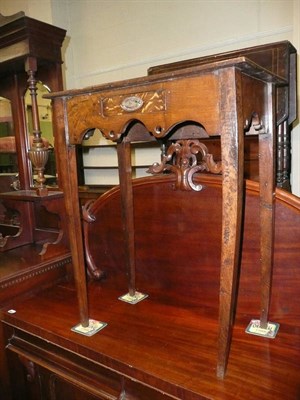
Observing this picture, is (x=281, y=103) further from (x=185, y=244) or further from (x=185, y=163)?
(x=185, y=244)

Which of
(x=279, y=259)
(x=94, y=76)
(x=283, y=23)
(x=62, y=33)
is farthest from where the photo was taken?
(x=94, y=76)

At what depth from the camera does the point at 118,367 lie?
1048 millimetres

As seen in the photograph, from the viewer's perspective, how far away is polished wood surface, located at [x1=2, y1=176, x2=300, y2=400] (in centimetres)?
97

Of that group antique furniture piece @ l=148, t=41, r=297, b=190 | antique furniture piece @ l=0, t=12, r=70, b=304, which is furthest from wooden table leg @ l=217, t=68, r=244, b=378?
antique furniture piece @ l=148, t=41, r=297, b=190

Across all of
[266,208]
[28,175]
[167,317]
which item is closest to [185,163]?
[266,208]

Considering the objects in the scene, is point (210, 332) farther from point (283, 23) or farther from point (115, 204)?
point (283, 23)

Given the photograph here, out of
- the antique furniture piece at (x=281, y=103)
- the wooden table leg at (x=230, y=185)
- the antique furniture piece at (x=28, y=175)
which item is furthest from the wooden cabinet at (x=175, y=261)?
the antique furniture piece at (x=281, y=103)

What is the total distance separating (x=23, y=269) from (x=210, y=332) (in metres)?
0.92

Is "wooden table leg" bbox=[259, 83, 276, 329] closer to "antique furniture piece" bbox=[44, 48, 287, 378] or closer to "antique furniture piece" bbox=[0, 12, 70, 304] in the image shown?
"antique furniture piece" bbox=[44, 48, 287, 378]

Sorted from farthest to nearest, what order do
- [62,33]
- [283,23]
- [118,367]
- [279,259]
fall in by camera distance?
[283,23], [62,33], [279,259], [118,367]

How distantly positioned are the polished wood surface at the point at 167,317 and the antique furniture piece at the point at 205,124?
61 millimetres

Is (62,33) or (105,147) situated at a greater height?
(62,33)

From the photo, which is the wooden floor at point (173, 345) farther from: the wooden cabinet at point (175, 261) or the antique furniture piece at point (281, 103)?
the antique furniture piece at point (281, 103)

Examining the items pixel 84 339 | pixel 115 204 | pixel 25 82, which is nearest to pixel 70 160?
pixel 115 204
